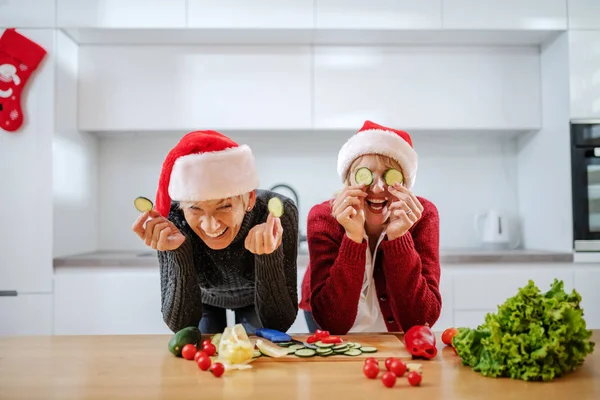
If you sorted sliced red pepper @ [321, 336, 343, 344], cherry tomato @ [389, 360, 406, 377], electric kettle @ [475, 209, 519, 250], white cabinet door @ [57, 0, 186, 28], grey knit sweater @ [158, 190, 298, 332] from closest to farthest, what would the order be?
1. cherry tomato @ [389, 360, 406, 377]
2. sliced red pepper @ [321, 336, 343, 344]
3. grey knit sweater @ [158, 190, 298, 332]
4. white cabinet door @ [57, 0, 186, 28]
5. electric kettle @ [475, 209, 519, 250]

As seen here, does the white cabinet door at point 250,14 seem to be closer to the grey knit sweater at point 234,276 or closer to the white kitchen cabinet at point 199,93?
the white kitchen cabinet at point 199,93

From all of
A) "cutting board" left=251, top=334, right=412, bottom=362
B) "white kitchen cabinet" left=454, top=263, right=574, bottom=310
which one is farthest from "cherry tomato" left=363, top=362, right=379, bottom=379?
"white kitchen cabinet" left=454, top=263, right=574, bottom=310

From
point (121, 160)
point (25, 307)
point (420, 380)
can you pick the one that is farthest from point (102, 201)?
point (420, 380)

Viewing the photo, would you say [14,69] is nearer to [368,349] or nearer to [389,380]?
[368,349]

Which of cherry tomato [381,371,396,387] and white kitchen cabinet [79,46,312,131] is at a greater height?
white kitchen cabinet [79,46,312,131]

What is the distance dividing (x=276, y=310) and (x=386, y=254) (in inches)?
16.0

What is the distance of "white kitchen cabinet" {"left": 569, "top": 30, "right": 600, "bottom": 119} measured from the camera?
10.2ft

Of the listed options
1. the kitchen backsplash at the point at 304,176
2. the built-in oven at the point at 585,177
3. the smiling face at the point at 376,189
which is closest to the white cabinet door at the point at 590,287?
the built-in oven at the point at 585,177

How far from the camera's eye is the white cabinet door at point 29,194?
2.99 meters

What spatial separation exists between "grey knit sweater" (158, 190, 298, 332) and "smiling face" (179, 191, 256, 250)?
0.27ft

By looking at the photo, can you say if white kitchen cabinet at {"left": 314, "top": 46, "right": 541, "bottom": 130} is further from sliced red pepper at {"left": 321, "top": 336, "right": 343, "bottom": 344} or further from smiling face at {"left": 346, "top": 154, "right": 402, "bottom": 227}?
sliced red pepper at {"left": 321, "top": 336, "right": 343, "bottom": 344}

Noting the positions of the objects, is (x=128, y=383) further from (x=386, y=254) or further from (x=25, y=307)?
(x=25, y=307)

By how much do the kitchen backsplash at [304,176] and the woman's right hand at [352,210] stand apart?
1.93 m

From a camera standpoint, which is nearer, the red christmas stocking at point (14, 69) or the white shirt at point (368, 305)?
the white shirt at point (368, 305)
